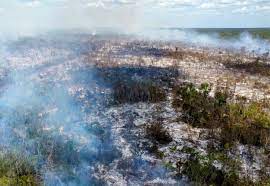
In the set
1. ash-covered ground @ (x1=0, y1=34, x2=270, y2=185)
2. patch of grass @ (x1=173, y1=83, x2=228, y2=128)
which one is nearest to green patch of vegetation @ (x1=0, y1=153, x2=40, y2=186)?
ash-covered ground @ (x1=0, y1=34, x2=270, y2=185)

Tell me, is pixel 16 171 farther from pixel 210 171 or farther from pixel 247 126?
pixel 247 126


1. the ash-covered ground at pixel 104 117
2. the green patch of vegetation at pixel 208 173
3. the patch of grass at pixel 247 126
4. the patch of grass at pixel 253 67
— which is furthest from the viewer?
the patch of grass at pixel 253 67

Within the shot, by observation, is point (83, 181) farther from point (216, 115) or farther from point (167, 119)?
point (216, 115)

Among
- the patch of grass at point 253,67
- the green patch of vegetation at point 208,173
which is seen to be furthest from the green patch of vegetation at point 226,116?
the patch of grass at point 253,67

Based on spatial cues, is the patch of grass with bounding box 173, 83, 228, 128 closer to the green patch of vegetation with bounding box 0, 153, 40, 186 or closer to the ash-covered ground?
the ash-covered ground

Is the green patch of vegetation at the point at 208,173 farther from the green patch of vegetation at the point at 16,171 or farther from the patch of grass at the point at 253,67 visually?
the patch of grass at the point at 253,67

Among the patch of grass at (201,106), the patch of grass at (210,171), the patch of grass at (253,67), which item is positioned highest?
the patch of grass at (253,67)
